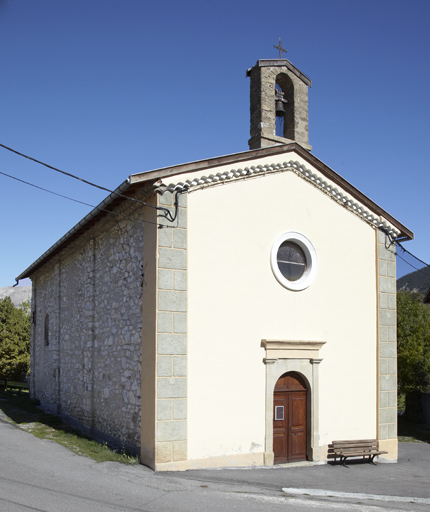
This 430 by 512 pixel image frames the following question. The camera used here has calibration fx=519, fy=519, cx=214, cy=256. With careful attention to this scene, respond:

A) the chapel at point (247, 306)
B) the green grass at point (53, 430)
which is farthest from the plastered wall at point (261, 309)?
the green grass at point (53, 430)

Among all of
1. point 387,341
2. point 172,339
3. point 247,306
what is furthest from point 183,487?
point 387,341

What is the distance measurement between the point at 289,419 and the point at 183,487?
3.27m

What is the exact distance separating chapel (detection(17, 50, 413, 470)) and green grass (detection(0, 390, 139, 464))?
412 mm

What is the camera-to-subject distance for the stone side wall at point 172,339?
902cm

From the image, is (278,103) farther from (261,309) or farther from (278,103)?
(261,309)

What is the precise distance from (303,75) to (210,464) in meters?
8.81

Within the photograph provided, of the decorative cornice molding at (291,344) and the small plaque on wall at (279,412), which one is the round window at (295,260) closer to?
the decorative cornice molding at (291,344)

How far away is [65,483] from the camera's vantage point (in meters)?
7.89

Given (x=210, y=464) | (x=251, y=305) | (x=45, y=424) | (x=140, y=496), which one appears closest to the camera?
(x=140, y=496)

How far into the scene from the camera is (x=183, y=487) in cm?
804

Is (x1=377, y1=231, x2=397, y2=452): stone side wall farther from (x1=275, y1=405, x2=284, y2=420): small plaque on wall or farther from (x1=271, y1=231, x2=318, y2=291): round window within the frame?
(x1=275, y1=405, x2=284, y2=420): small plaque on wall

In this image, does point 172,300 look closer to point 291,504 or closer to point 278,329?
point 278,329

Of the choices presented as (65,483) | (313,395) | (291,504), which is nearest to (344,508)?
(291,504)

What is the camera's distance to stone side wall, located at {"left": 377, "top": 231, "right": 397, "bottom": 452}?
1173cm
